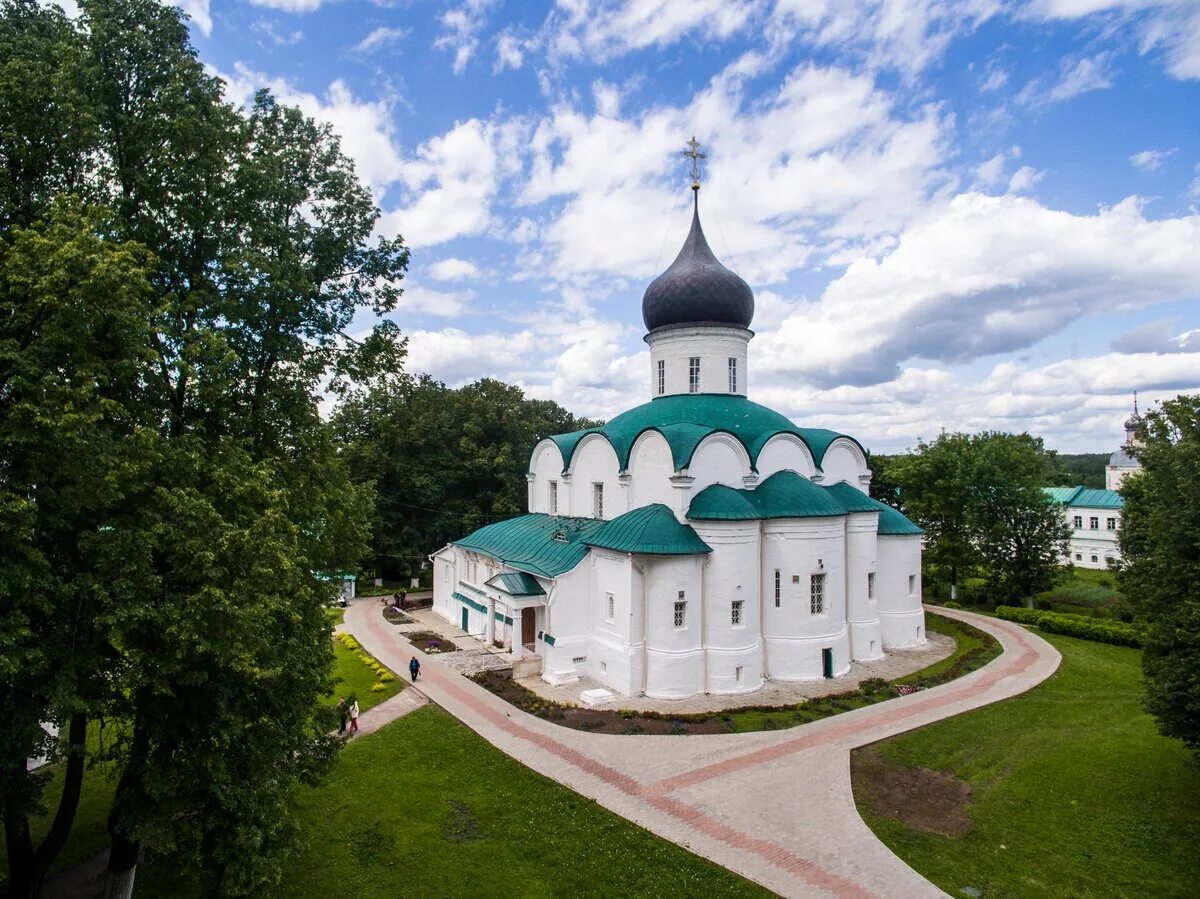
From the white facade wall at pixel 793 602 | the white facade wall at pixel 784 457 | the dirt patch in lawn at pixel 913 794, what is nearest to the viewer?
the dirt patch in lawn at pixel 913 794

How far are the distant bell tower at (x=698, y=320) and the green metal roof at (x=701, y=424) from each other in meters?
0.78

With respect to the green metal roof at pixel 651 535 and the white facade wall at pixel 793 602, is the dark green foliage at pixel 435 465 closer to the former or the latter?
the green metal roof at pixel 651 535

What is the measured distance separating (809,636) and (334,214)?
1736 centimetres

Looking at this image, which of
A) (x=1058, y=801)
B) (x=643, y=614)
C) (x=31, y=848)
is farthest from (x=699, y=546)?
(x=31, y=848)

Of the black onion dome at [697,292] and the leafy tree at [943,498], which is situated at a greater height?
the black onion dome at [697,292]

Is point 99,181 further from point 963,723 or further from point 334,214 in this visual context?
point 963,723

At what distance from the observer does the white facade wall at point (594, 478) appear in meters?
23.4

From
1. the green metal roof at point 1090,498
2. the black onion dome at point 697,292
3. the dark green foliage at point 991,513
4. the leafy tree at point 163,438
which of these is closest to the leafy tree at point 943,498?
the dark green foliage at point 991,513

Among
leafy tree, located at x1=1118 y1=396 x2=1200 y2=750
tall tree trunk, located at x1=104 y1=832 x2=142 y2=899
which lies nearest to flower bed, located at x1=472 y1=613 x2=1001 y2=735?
leafy tree, located at x1=1118 y1=396 x2=1200 y2=750

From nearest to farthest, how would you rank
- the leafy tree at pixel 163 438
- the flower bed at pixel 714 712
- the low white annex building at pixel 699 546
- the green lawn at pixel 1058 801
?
the leafy tree at pixel 163 438 → the green lawn at pixel 1058 801 → the flower bed at pixel 714 712 → the low white annex building at pixel 699 546

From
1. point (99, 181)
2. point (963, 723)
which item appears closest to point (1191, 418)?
point (963, 723)

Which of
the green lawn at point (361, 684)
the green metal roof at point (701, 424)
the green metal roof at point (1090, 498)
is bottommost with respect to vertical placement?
the green lawn at point (361, 684)

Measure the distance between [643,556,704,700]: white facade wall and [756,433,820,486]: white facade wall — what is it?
4.80 metres

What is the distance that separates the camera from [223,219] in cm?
975
